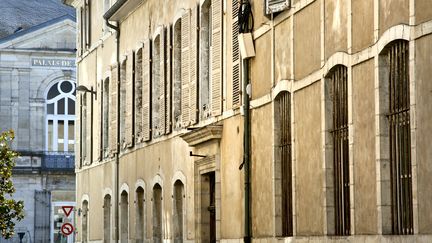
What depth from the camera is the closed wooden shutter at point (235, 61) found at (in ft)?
84.1

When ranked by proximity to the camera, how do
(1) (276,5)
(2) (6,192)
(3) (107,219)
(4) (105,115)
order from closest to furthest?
(1) (276,5)
(2) (6,192)
(3) (107,219)
(4) (105,115)

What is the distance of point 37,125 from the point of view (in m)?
70.7

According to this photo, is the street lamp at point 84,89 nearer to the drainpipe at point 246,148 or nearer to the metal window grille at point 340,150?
the drainpipe at point 246,148

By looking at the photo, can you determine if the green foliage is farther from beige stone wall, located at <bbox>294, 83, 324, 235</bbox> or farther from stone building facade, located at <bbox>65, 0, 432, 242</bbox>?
beige stone wall, located at <bbox>294, 83, 324, 235</bbox>

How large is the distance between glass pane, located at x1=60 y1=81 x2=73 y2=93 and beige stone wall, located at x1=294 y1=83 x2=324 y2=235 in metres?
49.7

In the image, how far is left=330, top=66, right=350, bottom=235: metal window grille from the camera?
1991 centimetres

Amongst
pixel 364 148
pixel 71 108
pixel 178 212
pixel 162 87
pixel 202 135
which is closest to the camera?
pixel 364 148

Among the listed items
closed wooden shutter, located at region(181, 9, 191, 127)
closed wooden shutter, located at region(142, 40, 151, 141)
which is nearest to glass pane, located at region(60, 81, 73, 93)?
closed wooden shutter, located at region(142, 40, 151, 141)

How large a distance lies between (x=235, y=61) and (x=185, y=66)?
4082mm

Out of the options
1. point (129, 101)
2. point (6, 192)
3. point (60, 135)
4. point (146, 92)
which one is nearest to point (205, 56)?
point (146, 92)

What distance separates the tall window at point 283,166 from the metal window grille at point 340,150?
2.40m

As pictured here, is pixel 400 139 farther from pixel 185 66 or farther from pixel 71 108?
pixel 71 108

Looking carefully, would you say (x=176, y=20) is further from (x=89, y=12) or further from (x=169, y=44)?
(x=89, y=12)

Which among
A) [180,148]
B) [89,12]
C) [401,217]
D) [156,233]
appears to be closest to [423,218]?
[401,217]
